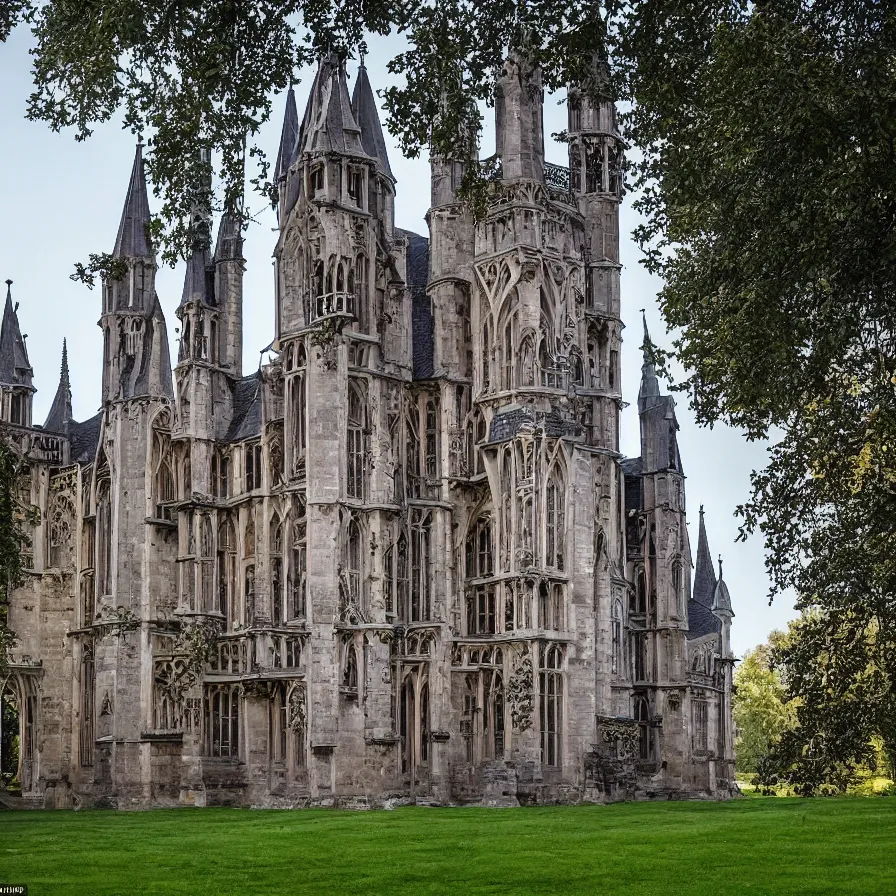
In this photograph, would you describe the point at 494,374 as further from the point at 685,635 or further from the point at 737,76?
the point at 737,76

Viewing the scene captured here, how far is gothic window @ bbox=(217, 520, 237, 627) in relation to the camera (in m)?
49.1

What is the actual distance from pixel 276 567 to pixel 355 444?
557 cm

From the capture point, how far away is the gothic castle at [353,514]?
146ft

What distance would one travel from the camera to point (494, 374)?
1875 inches

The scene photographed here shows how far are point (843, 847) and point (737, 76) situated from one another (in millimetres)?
14654

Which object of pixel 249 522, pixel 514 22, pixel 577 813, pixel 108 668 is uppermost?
pixel 514 22

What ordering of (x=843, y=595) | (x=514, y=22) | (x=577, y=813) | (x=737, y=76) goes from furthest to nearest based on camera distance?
(x=577, y=813) < (x=514, y=22) < (x=843, y=595) < (x=737, y=76)

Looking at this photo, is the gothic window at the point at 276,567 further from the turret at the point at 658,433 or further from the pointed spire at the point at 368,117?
the turret at the point at 658,433

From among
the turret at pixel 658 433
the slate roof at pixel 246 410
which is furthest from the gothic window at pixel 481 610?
the turret at pixel 658 433

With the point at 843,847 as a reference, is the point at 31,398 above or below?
above

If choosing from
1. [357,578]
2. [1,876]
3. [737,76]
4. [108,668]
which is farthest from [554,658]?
[737,76]

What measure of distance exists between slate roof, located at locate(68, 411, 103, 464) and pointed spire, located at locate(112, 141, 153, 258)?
641 centimetres

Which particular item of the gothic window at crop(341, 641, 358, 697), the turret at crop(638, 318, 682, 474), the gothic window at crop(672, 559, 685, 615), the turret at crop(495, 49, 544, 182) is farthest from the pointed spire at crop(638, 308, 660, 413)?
the gothic window at crop(341, 641, 358, 697)

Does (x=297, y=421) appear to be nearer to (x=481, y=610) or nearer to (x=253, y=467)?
(x=253, y=467)
